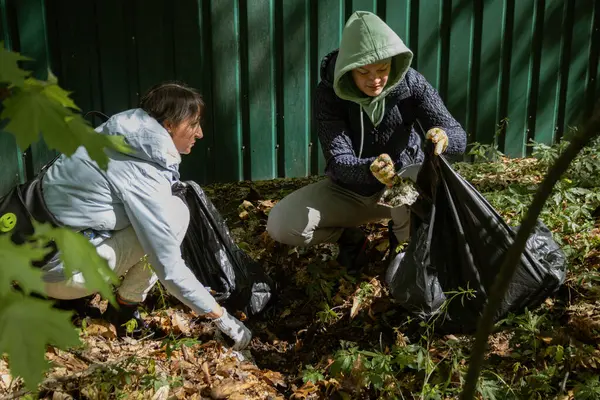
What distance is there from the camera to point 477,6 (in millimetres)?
4727

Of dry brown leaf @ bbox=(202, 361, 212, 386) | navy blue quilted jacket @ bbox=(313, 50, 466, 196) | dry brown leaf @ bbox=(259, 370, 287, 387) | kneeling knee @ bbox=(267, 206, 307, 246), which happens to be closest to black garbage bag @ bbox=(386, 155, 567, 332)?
navy blue quilted jacket @ bbox=(313, 50, 466, 196)

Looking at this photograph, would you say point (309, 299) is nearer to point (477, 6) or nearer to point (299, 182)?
point (299, 182)

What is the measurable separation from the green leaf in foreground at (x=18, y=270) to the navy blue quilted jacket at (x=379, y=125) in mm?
2389

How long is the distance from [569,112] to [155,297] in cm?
342

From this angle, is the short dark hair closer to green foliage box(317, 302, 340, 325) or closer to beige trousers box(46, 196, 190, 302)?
beige trousers box(46, 196, 190, 302)

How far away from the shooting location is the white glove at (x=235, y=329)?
3096mm

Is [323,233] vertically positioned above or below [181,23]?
below

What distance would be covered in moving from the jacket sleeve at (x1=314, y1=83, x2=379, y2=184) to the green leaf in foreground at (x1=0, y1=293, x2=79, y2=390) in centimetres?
239

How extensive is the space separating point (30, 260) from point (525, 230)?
2.71 ft

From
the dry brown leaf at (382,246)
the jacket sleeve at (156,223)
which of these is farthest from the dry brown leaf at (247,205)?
the jacket sleeve at (156,223)

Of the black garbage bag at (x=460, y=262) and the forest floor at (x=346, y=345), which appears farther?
the black garbage bag at (x=460, y=262)

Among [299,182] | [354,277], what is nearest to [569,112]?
[299,182]

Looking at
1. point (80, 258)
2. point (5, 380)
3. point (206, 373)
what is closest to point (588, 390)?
point (206, 373)

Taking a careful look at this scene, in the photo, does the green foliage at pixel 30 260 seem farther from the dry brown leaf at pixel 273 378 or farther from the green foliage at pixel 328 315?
the green foliage at pixel 328 315
